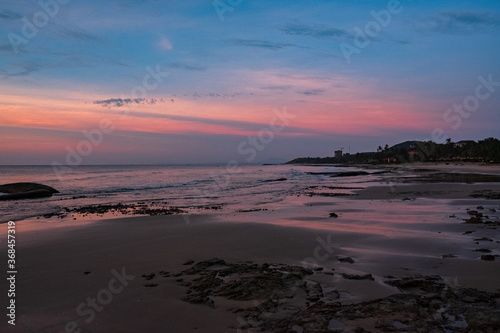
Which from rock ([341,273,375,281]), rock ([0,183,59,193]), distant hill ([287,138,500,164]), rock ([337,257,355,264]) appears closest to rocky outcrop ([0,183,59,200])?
rock ([0,183,59,193])

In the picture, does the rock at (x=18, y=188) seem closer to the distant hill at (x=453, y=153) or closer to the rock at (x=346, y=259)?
the rock at (x=346, y=259)

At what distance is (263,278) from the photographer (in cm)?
634

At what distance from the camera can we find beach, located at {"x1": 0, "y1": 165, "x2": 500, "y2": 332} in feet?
15.8

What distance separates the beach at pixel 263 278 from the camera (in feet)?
15.8

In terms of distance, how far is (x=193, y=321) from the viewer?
4.93 metres

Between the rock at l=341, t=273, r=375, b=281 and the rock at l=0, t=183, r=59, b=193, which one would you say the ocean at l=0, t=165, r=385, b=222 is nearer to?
the rock at l=0, t=183, r=59, b=193

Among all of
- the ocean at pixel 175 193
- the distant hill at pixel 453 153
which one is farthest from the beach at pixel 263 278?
the distant hill at pixel 453 153

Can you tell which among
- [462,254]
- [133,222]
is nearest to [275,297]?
[462,254]

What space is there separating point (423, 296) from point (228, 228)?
785 centimetres

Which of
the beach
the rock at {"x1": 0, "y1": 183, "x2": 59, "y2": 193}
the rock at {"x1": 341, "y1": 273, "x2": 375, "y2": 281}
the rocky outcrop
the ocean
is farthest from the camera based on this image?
the rock at {"x1": 0, "y1": 183, "x2": 59, "y2": 193}

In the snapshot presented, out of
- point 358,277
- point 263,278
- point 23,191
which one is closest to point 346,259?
point 358,277

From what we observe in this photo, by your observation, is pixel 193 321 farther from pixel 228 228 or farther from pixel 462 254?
pixel 228 228

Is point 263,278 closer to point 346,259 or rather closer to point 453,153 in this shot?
point 346,259

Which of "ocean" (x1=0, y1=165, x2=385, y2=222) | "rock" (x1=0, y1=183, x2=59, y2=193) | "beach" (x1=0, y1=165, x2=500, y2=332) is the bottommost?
"ocean" (x1=0, y1=165, x2=385, y2=222)
